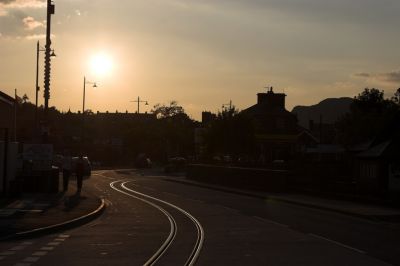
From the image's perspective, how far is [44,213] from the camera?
2328 cm

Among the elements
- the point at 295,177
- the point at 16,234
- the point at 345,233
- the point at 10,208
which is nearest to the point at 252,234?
the point at 345,233

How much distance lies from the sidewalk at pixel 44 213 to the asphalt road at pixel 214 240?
1.62 feet

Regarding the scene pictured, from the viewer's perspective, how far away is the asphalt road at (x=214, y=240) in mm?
13953

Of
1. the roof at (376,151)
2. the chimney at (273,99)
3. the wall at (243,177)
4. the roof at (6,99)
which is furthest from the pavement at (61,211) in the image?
the chimney at (273,99)

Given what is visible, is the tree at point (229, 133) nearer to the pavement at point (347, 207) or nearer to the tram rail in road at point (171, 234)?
the pavement at point (347, 207)

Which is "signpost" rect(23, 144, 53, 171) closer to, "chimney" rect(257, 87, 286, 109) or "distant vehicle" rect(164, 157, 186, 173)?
"distant vehicle" rect(164, 157, 186, 173)

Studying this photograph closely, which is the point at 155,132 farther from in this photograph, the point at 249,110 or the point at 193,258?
A: the point at 193,258

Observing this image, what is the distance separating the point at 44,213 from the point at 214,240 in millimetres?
7887

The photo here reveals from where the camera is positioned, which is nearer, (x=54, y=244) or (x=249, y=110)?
(x=54, y=244)

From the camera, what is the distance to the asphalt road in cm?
1395

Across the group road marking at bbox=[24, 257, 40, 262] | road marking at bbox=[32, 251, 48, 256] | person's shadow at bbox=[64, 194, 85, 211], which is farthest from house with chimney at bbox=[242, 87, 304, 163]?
road marking at bbox=[24, 257, 40, 262]

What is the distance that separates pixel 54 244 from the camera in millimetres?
16266

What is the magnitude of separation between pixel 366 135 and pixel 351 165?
3.12m

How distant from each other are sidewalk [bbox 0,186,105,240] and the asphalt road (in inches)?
19.4
